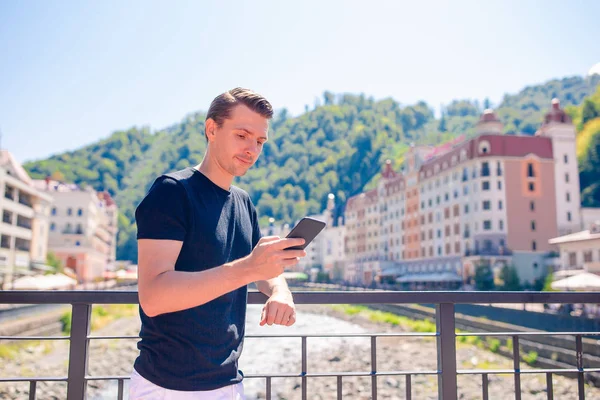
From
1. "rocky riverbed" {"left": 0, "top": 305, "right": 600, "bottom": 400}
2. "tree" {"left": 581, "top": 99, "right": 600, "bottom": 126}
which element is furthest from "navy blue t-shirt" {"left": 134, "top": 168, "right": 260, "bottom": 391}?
"tree" {"left": 581, "top": 99, "right": 600, "bottom": 126}

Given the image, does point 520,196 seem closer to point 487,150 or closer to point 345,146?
point 487,150

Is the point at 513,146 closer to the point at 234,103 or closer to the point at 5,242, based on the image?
the point at 5,242

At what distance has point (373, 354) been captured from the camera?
291cm

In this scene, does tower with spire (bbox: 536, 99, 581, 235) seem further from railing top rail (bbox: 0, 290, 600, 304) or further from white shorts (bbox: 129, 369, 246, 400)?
white shorts (bbox: 129, 369, 246, 400)

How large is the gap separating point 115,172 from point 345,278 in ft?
271

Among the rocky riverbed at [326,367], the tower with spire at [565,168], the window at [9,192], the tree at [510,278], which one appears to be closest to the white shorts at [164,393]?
the rocky riverbed at [326,367]

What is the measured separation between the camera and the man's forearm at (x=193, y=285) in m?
1.59

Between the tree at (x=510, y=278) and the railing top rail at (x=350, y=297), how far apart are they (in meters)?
43.1

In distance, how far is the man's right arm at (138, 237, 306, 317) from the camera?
1558mm

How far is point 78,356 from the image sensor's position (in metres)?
2.69

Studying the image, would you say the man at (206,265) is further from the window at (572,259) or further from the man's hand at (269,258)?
the window at (572,259)

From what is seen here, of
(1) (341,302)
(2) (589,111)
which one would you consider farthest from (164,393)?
(2) (589,111)

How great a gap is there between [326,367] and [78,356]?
94.0ft

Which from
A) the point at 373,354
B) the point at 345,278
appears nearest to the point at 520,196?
the point at 345,278
